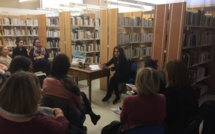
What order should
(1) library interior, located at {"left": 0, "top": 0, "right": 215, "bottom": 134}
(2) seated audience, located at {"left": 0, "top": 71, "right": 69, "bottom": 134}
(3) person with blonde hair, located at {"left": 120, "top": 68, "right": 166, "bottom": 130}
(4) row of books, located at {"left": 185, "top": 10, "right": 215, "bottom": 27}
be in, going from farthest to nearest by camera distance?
(4) row of books, located at {"left": 185, "top": 10, "right": 215, "bottom": 27} < (3) person with blonde hair, located at {"left": 120, "top": 68, "right": 166, "bottom": 130} < (1) library interior, located at {"left": 0, "top": 0, "right": 215, "bottom": 134} < (2) seated audience, located at {"left": 0, "top": 71, "right": 69, "bottom": 134}

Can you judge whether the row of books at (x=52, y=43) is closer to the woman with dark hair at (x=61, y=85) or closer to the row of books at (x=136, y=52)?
the row of books at (x=136, y=52)

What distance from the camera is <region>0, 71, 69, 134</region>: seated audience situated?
3.60ft

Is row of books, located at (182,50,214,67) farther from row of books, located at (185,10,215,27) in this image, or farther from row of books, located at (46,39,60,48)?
row of books, located at (46,39,60,48)

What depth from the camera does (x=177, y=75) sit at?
2.18 m

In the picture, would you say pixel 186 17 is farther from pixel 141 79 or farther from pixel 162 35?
pixel 141 79

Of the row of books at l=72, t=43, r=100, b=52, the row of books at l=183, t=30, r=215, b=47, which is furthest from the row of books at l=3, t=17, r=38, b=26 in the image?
the row of books at l=183, t=30, r=215, b=47

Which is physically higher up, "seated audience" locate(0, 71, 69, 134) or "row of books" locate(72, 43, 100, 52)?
"row of books" locate(72, 43, 100, 52)

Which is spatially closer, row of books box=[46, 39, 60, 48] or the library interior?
the library interior

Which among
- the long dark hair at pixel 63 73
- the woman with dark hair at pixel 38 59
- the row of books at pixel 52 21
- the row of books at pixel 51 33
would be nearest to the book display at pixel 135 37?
A: the woman with dark hair at pixel 38 59

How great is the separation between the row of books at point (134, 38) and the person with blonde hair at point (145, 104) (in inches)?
122

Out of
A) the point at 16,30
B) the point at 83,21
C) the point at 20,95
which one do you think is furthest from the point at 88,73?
the point at 16,30

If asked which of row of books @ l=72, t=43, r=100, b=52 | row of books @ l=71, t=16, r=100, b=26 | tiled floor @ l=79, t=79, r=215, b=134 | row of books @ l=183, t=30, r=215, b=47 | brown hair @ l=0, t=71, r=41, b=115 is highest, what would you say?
row of books @ l=71, t=16, r=100, b=26

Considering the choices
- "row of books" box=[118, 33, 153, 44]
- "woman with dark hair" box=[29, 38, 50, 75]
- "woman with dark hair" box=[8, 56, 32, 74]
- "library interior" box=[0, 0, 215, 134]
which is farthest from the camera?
"woman with dark hair" box=[29, 38, 50, 75]

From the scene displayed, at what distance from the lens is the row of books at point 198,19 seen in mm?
3744
